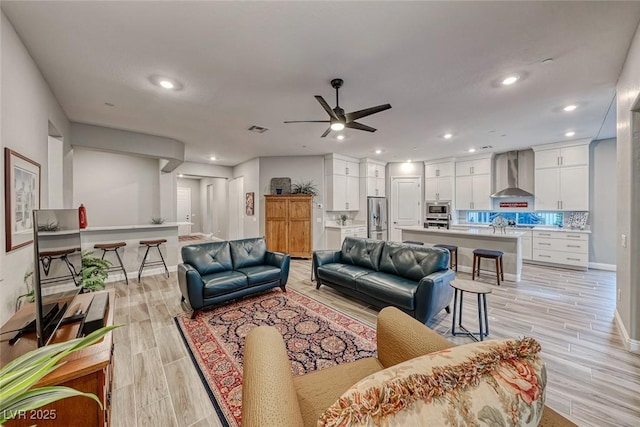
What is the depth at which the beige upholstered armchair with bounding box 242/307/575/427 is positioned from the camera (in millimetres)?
888

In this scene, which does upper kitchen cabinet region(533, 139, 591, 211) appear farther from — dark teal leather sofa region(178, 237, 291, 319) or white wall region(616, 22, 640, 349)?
dark teal leather sofa region(178, 237, 291, 319)

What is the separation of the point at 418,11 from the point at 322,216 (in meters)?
Result: 5.37

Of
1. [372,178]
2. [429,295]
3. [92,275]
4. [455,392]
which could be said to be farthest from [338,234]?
[455,392]

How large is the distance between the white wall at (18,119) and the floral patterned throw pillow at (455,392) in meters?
2.58

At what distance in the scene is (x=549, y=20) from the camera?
1.95 m

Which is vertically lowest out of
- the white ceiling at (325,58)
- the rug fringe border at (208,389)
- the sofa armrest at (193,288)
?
the rug fringe border at (208,389)

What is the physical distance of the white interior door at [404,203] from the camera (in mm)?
7852

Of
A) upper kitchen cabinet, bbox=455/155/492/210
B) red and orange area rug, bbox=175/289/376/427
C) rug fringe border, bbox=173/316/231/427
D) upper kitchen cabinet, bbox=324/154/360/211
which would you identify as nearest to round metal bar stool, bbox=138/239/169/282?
red and orange area rug, bbox=175/289/376/427

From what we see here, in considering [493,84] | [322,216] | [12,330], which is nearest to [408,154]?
[322,216]

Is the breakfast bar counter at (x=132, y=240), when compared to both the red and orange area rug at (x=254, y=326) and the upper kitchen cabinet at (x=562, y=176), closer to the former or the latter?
the red and orange area rug at (x=254, y=326)

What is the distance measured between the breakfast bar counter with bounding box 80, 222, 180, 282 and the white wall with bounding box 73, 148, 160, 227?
1.31 m

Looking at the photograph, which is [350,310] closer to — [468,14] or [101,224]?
[468,14]

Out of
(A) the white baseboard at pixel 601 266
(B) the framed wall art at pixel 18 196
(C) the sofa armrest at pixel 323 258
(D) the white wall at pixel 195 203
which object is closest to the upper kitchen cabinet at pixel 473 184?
(A) the white baseboard at pixel 601 266

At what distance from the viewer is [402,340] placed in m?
1.43
